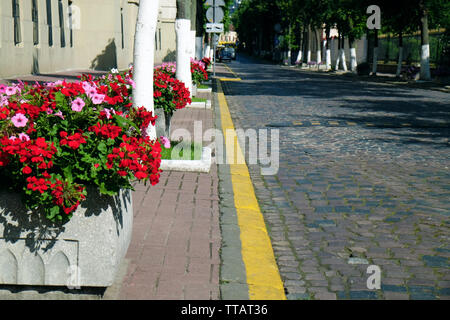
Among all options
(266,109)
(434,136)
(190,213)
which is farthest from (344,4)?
(190,213)

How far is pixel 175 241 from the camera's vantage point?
16.2 feet

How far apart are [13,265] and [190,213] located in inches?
86.3

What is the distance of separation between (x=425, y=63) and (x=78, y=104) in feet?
104

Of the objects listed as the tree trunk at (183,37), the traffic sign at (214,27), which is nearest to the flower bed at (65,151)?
the tree trunk at (183,37)

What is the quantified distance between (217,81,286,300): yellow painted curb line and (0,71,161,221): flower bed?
99 centimetres

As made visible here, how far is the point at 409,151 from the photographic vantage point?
9.85 m

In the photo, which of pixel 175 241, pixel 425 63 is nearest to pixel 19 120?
pixel 175 241

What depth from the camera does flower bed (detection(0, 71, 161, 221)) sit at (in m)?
3.59

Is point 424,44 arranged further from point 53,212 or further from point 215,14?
point 53,212

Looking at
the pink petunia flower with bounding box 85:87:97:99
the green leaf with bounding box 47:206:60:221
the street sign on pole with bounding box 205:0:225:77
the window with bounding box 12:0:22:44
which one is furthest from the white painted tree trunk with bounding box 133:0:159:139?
the street sign on pole with bounding box 205:0:225:77

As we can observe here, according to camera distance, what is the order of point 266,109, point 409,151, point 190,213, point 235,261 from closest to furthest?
point 235,261, point 190,213, point 409,151, point 266,109

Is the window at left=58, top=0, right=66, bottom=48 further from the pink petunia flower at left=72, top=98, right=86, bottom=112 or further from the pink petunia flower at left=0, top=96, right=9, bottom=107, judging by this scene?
the pink petunia flower at left=72, top=98, right=86, bottom=112

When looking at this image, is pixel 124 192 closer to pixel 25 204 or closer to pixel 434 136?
pixel 25 204

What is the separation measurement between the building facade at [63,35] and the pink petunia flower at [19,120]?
16.8m
